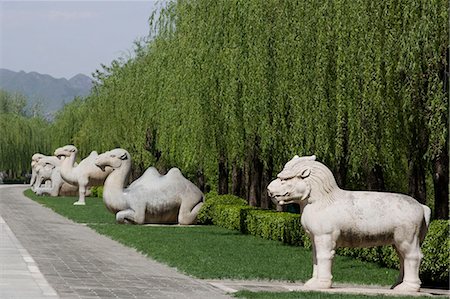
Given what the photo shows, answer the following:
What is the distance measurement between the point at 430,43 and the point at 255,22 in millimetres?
7216

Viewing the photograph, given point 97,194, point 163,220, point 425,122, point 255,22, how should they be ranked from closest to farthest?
point 425,122, point 255,22, point 163,220, point 97,194

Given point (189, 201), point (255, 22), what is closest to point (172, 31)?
point (189, 201)

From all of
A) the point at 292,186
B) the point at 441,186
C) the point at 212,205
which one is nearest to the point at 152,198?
the point at 212,205

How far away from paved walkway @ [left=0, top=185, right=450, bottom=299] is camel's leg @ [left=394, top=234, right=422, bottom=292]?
0.83 ft

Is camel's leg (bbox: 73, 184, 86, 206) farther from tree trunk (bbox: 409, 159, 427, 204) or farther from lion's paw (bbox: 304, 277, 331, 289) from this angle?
lion's paw (bbox: 304, 277, 331, 289)

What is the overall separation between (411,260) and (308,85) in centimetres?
621

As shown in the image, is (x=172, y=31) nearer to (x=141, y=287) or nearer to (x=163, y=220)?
(x=163, y=220)

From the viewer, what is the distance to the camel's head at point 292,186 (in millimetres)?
12656

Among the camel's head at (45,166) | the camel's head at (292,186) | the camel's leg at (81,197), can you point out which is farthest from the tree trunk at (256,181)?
the camel's head at (45,166)

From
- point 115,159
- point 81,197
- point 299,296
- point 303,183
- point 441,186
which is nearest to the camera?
point 299,296

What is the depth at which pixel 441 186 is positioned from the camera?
663 inches

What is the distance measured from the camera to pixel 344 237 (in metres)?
12.4

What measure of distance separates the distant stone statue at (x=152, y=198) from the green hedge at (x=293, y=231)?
751 mm

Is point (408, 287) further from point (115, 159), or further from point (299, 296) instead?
point (115, 159)
